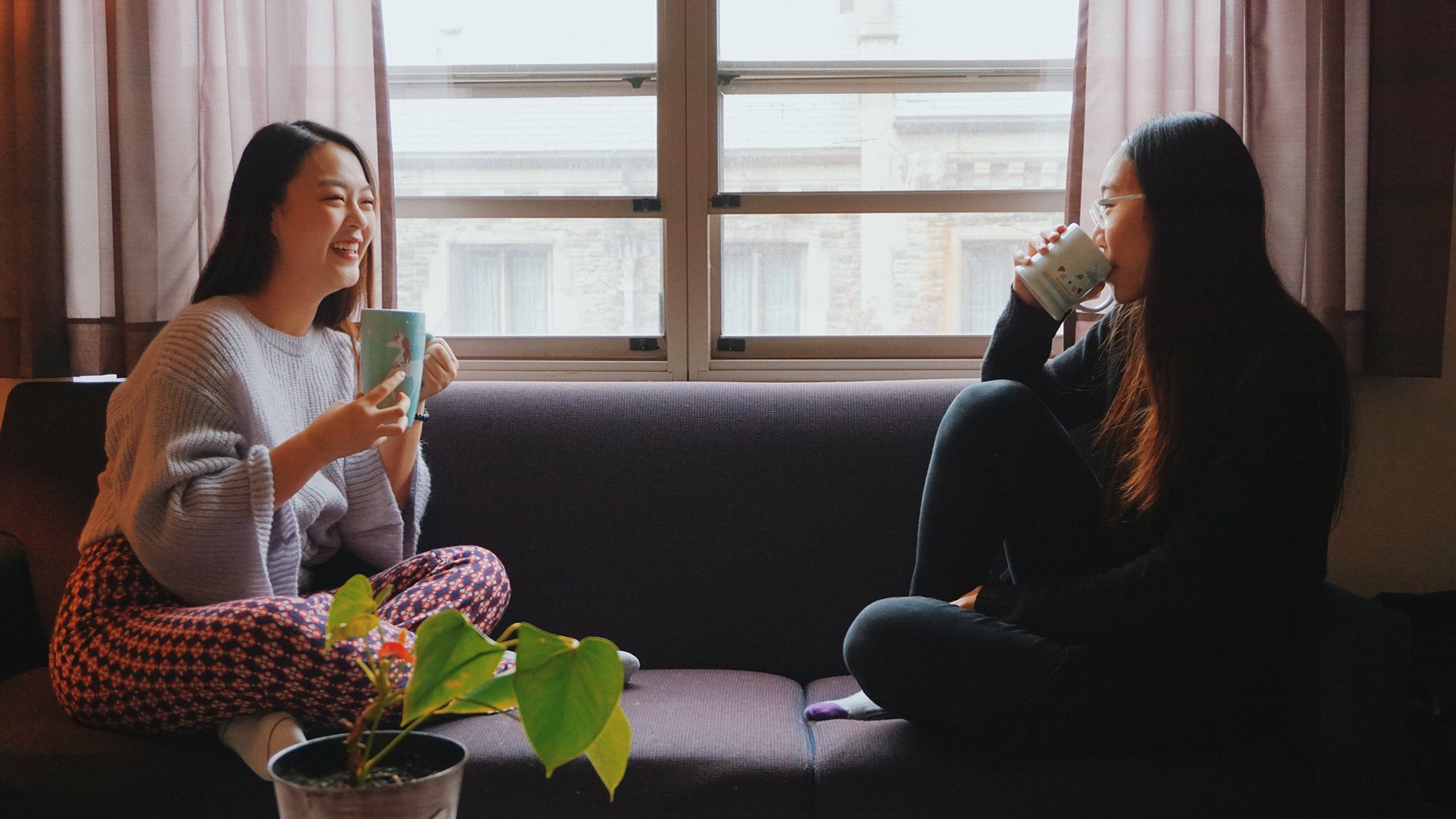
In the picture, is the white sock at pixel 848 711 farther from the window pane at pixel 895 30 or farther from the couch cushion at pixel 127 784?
the window pane at pixel 895 30

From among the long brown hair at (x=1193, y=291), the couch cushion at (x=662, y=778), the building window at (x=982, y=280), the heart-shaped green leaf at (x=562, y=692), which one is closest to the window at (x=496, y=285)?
the building window at (x=982, y=280)

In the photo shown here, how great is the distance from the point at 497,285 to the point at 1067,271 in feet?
4.22

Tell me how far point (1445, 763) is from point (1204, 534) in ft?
2.19

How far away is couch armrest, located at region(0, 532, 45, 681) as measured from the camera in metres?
1.73

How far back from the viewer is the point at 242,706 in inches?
53.5

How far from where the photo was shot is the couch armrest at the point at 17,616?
173cm

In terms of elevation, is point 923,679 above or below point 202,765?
above

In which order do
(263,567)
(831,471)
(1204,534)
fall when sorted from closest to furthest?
(1204,534)
(263,567)
(831,471)

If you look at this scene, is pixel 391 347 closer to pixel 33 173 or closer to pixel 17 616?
pixel 17 616

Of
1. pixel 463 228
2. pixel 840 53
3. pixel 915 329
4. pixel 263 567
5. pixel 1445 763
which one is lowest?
pixel 1445 763

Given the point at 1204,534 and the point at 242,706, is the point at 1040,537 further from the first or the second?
the point at 242,706

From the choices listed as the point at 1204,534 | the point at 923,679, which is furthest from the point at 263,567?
the point at 1204,534

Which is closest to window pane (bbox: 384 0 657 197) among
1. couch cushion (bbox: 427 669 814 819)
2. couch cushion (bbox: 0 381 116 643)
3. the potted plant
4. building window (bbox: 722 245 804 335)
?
building window (bbox: 722 245 804 335)

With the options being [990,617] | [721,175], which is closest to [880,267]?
[721,175]
